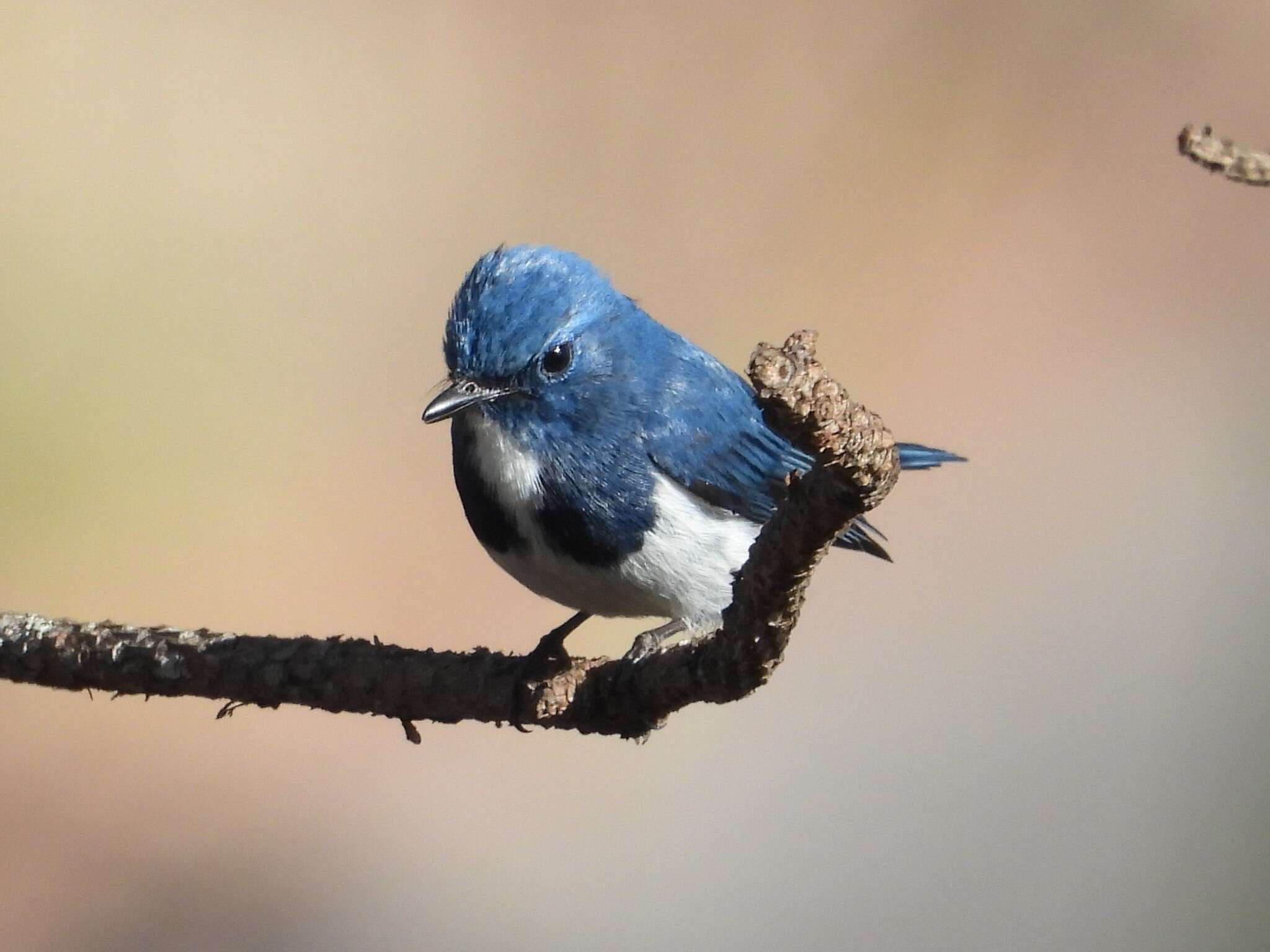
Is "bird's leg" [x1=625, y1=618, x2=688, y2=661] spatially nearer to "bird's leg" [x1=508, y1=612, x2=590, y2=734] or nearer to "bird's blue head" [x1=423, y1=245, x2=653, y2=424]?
"bird's leg" [x1=508, y1=612, x2=590, y2=734]

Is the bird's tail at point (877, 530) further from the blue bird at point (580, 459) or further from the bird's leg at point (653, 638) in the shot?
the bird's leg at point (653, 638)

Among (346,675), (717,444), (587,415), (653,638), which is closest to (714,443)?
(717,444)

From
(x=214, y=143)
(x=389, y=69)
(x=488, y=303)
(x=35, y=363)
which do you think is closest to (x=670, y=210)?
(x=389, y=69)

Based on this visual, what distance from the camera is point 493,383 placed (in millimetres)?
3074

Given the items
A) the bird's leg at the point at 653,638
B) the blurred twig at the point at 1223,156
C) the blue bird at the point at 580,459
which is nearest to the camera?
the blurred twig at the point at 1223,156

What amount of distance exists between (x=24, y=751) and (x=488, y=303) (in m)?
3.14

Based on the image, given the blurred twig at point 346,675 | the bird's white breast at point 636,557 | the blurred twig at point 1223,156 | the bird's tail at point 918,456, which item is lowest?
the blurred twig at point 346,675

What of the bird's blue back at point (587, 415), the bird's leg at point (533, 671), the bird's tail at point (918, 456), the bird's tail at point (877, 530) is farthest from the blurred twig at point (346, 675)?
the bird's tail at point (918, 456)

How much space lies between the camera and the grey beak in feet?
9.70

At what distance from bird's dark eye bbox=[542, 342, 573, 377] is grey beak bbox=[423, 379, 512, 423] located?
10cm

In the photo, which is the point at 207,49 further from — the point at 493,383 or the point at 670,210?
the point at 493,383

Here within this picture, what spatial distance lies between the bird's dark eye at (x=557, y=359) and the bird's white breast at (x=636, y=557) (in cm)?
16

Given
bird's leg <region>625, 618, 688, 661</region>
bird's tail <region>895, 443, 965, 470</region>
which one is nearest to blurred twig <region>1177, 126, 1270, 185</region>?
bird's leg <region>625, 618, 688, 661</region>

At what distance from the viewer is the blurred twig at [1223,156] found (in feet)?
4.86
